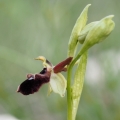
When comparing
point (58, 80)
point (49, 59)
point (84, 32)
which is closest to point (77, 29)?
point (84, 32)

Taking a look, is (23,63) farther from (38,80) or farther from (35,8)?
(38,80)

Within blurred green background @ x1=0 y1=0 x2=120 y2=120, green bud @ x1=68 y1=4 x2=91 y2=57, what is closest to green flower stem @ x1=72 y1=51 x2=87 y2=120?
green bud @ x1=68 y1=4 x2=91 y2=57

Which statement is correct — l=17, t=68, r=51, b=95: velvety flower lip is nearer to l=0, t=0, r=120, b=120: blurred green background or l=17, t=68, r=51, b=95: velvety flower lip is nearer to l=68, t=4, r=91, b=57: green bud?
l=68, t=4, r=91, b=57: green bud

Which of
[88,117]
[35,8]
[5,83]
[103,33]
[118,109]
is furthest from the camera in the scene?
[35,8]

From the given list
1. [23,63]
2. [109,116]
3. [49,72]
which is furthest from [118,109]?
[49,72]

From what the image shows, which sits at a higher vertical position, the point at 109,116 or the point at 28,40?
the point at 28,40

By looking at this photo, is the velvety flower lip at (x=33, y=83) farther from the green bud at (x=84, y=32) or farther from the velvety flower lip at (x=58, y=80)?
the green bud at (x=84, y=32)
